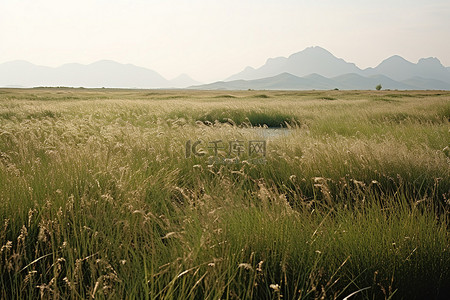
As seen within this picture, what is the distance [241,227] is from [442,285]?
1.55 metres

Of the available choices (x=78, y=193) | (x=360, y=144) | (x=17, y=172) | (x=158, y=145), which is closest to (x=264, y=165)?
(x=360, y=144)

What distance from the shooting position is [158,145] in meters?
6.38

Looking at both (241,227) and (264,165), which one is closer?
(241,227)

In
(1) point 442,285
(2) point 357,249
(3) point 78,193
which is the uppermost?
(3) point 78,193

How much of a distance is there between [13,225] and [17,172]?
0.81m

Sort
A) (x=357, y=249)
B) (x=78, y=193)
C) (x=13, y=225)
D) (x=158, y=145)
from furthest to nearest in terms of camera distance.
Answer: (x=158, y=145) < (x=78, y=193) < (x=13, y=225) < (x=357, y=249)

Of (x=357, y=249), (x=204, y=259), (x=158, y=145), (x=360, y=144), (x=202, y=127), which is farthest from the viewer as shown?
(x=202, y=127)

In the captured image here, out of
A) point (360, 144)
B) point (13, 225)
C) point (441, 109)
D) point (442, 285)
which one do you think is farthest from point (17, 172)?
point (441, 109)

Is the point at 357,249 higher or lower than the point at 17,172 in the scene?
lower

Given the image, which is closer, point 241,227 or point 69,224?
point 241,227

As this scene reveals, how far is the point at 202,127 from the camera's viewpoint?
7.37 m

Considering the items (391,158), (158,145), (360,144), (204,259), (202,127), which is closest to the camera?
(204,259)

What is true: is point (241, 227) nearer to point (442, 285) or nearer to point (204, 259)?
point (204, 259)

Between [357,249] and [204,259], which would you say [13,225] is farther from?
[357,249]
